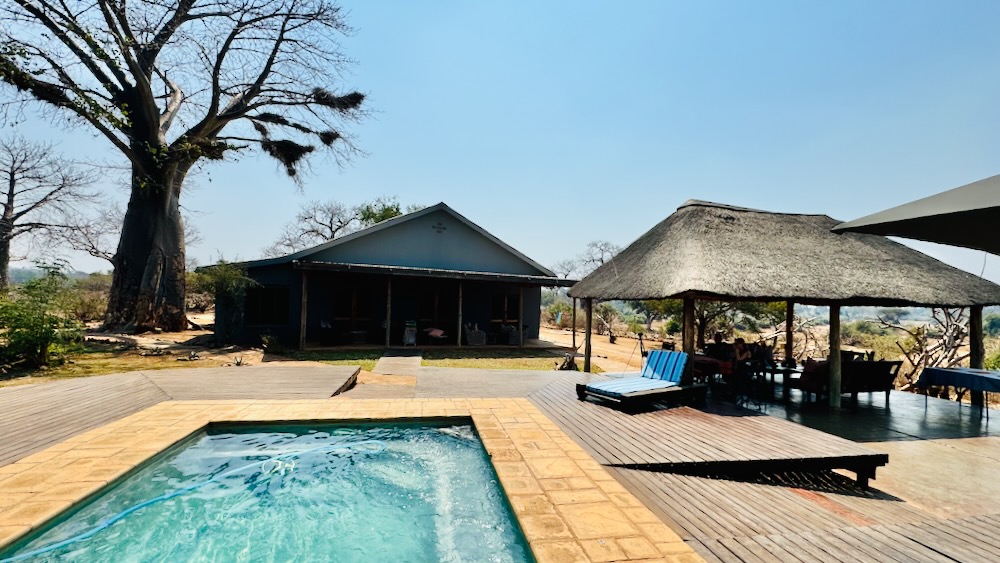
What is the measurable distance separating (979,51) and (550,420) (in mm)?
12238

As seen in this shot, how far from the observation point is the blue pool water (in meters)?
3.55

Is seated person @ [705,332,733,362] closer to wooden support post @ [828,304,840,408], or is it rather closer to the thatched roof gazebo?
the thatched roof gazebo

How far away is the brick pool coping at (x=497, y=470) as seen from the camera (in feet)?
10.1

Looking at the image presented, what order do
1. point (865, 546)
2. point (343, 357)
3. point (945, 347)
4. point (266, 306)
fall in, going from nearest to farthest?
1. point (865, 546)
2. point (945, 347)
3. point (343, 357)
4. point (266, 306)

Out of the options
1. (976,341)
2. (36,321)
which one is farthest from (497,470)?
(36,321)

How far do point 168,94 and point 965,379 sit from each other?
28827 mm

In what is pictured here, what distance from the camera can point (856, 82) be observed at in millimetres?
11195

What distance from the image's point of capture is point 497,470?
14.3 ft

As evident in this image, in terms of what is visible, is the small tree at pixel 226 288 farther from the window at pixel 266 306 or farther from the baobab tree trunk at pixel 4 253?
the baobab tree trunk at pixel 4 253

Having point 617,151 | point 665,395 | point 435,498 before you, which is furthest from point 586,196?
point 435,498

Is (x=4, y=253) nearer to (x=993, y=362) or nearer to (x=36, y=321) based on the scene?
(x=36, y=321)

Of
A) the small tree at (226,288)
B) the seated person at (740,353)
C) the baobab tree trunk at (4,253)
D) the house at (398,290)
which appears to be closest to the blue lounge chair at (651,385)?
the seated person at (740,353)

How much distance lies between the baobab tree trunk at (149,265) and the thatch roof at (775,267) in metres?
17.6

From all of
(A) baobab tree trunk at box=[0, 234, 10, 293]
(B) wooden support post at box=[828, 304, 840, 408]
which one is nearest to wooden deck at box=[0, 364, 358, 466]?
(B) wooden support post at box=[828, 304, 840, 408]
